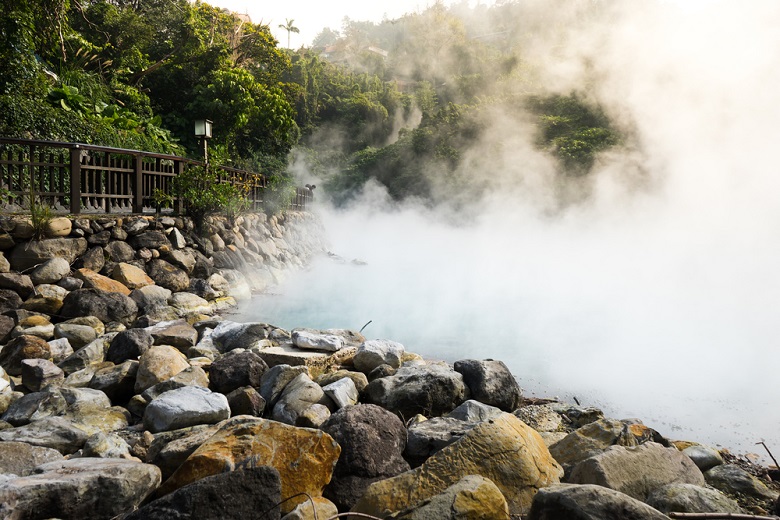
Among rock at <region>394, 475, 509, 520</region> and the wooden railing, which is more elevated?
the wooden railing

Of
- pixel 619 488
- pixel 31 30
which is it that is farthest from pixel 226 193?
pixel 619 488

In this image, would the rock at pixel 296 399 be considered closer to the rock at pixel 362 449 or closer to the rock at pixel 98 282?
the rock at pixel 362 449

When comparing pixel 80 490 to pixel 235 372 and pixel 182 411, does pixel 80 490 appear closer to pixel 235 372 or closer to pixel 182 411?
pixel 182 411

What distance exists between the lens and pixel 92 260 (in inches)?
198

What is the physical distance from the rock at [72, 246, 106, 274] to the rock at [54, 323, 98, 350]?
3.63 ft

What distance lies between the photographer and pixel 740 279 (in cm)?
817

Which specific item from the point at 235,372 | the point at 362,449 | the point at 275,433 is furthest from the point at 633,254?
the point at 275,433

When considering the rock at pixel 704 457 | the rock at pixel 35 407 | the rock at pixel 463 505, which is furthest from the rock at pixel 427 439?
the rock at pixel 35 407

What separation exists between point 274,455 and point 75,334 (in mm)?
2835

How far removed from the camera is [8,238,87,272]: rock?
179 inches

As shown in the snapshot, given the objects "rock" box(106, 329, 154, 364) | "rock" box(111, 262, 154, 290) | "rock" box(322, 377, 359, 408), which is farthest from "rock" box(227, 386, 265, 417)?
"rock" box(111, 262, 154, 290)

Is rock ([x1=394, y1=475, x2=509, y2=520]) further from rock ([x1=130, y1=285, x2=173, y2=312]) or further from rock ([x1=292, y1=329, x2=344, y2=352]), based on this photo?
rock ([x1=130, y1=285, x2=173, y2=312])

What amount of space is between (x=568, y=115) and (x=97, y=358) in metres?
15.9

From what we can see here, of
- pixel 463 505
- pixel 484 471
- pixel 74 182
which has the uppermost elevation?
pixel 74 182
